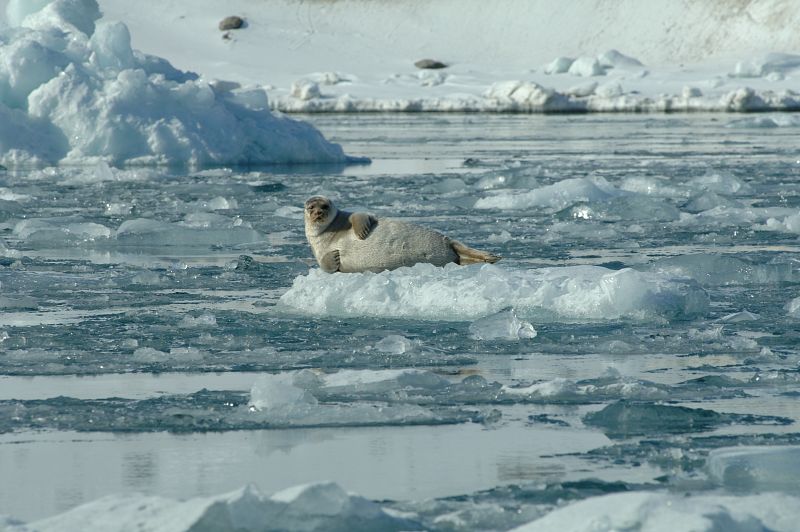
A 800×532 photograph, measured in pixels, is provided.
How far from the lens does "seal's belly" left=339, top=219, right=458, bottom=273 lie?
21.3 ft

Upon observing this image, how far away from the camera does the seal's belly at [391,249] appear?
21.3ft

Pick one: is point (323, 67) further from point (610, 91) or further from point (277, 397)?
point (277, 397)

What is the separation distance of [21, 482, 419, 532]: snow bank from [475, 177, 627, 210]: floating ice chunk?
8321 millimetres

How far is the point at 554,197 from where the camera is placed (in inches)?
446

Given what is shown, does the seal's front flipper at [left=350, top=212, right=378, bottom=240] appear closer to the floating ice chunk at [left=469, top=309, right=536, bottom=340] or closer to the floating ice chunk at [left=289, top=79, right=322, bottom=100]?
the floating ice chunk at [left=469, top=309, right=536, bottom=340]

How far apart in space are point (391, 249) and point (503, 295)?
0.87 m

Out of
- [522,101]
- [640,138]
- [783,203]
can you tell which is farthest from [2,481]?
[522,101]

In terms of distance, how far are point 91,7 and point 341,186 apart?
23.5 feet

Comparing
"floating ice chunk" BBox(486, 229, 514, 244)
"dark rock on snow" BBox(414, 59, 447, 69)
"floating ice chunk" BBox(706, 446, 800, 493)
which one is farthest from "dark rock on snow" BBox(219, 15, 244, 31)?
"floating ice chunk" BBox(706, 446, 800, 493)

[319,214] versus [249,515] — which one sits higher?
[319,214]

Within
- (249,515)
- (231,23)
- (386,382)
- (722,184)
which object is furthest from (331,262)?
(231,23)

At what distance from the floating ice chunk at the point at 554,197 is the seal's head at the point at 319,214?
15.2ft

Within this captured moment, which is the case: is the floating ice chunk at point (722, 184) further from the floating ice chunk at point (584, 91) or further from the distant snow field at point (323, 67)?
the floating ice chunk at point (584, 91)

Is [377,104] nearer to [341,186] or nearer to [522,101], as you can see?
[522,101]
